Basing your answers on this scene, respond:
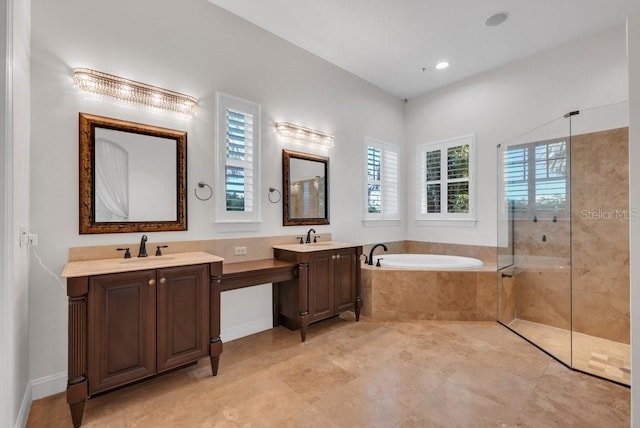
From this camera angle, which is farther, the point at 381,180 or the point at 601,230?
the point at 381,180

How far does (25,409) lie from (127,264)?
1.00 m

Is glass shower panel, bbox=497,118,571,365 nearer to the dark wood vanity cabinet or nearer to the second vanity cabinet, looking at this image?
the dark wood vanity cabinet

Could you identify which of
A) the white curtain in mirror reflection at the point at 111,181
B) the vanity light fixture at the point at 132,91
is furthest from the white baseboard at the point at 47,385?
the vanity light fixture at the point at 132,91

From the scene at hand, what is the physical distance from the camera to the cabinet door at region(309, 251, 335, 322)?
9.78 feet

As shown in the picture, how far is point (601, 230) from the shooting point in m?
3.07

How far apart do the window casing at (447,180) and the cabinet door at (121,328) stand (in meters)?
4.04

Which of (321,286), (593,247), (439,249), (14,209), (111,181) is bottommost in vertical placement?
(321,286)

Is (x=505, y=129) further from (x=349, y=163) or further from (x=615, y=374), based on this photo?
(x=615, y=374)

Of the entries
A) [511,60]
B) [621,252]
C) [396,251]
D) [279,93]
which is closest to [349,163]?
[279,93]

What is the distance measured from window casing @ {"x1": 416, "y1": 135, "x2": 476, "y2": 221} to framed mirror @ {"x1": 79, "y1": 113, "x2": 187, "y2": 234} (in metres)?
3.64

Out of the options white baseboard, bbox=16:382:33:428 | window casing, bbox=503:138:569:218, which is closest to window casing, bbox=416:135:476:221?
window casing, bbox=503:138:569:218

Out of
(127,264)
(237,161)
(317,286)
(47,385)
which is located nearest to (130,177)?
(127,264)

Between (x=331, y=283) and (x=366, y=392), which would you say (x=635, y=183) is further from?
(x=331, y=283)

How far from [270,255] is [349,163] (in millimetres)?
1754
